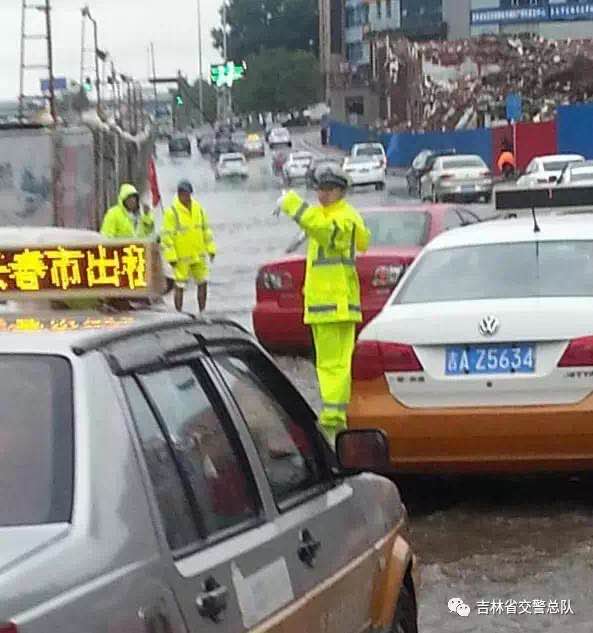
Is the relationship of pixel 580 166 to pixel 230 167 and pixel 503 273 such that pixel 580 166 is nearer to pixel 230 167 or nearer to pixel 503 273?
pixel 503 273

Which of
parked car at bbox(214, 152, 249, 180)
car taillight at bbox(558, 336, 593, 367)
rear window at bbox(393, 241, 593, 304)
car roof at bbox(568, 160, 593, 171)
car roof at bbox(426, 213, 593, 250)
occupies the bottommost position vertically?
parked car at bbox(214, 152, 249, 180)

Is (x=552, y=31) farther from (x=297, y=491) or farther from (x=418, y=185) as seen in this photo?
(x=297, y=491)

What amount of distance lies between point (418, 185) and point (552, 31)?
55.7m

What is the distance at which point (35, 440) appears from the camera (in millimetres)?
3529

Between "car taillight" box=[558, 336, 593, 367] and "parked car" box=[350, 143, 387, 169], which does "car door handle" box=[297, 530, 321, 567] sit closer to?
"car taillight" box=[558, 336, 593, 367]

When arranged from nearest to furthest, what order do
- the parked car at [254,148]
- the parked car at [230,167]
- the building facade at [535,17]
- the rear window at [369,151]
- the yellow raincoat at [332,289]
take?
the yellow raincoat at [332,289]
the rear window at [369,151]
the parked car at [230,167]
the building facade at [535,17]
the parked car at [254,148]

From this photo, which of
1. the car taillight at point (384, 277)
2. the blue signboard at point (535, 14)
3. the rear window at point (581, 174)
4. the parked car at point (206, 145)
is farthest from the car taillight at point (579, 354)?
the parked car at point (206, 145)

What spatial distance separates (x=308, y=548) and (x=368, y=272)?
31.8 feet

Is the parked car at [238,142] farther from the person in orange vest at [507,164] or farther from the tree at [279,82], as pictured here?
the person in orange vest at [507,164]

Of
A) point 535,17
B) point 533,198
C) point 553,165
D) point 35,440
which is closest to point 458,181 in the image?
point 553,165

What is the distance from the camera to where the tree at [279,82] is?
140 meters

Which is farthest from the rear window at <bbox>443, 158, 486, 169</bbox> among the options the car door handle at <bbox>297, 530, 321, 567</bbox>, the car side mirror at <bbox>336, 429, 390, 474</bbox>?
the car door handle at <bbox>297, 530, 321, 567</bbox>

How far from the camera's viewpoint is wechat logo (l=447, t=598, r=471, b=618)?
7167 millimetres

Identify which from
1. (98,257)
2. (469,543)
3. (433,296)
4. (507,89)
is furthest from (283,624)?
(507,89)
